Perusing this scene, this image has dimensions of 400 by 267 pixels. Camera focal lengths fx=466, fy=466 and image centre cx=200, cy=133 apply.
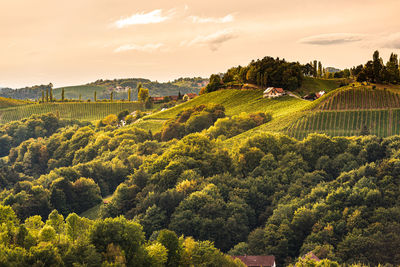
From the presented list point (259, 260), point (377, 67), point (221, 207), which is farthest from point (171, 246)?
point (377, 67)

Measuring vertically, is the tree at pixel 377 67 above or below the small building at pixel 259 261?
above

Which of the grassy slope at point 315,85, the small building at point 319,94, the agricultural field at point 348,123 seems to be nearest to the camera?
the agricultural field at point 348,123

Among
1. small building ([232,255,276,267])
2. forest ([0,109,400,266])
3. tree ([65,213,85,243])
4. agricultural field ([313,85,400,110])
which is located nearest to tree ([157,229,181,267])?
forest ([0,109,400,266])

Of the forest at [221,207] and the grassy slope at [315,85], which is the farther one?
the grassy slope at [315,85]

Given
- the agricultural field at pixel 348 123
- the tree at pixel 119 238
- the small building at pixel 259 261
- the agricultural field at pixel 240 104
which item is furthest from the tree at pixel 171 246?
the agricultural field at pixel 240 104

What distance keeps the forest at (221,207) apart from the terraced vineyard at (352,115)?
12.4m

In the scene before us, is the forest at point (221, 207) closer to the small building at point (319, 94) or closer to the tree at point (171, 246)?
the tree at point (171, 246)

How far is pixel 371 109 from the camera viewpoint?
315 ft

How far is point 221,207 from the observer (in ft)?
210

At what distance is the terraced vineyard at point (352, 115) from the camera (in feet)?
296

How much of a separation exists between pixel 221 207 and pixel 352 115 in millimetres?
44258

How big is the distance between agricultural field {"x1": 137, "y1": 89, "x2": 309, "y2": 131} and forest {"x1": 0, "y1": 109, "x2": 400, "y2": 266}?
36.3m

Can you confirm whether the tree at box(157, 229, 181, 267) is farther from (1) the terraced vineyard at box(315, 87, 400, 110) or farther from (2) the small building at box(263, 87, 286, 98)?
(2) the small building at box(263, 87, 286, 98)

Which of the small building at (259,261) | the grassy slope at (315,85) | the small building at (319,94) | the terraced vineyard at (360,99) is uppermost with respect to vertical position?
the grassy slope at (315,85)
